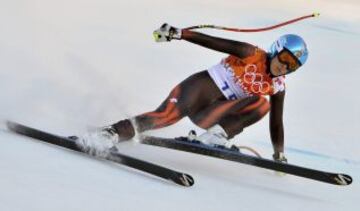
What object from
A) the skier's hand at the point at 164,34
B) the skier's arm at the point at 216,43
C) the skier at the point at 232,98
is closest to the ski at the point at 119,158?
the skier at the point at 232,98

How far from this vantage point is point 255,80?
513 cm

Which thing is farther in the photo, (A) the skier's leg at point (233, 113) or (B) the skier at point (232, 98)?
(A) the skier's leg at point (233, 113)

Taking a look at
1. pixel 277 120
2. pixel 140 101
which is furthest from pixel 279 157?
pixel 140 101

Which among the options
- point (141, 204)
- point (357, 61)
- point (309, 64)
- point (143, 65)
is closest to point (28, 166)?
point (141, 204)

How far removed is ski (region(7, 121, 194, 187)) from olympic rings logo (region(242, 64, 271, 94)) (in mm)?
1014

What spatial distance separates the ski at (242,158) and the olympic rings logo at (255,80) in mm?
405

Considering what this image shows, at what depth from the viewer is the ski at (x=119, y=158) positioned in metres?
4.31

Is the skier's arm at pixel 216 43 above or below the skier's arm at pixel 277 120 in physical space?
above

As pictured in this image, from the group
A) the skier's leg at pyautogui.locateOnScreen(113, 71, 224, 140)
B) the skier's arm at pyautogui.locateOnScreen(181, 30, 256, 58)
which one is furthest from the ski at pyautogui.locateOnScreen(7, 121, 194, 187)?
the skier's arm at pyautogui.locateOnScreen(181, 30, 256, 58)

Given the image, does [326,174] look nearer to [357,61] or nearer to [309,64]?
[309,64]

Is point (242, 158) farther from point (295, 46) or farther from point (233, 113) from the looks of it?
point (295, 46)

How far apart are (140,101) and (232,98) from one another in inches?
71.5

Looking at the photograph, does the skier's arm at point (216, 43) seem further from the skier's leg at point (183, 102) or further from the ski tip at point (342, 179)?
the ski tip at point (342, 179)

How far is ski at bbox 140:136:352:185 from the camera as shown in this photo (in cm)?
462
